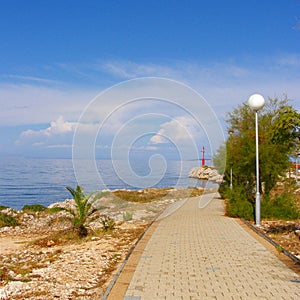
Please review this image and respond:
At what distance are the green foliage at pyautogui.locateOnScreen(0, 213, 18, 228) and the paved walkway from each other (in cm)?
1010

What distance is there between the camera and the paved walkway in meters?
6.41

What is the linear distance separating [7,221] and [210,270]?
14.9m

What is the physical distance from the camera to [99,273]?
8484mm

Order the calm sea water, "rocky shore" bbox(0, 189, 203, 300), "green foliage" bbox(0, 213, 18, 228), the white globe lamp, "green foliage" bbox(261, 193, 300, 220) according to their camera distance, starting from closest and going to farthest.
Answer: "rocky shore" bbox(0, 189, 203, 300)
the white globe lamp
"green foliage" bbox(261, 193, 300, 220)
"green foliage" bbox(0, 213, 18, 228)
the calm sea water

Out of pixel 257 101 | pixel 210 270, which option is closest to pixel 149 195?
pixel 257 101

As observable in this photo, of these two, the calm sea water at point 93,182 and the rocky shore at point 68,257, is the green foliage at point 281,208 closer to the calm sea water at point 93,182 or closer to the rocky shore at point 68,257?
the rocky shore at point 68,257

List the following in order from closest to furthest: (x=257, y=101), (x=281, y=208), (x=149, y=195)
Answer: (x=257, y=101), (x=281, y=208), (x=149, y=195)

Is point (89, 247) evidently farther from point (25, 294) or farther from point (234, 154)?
point (234, 154)

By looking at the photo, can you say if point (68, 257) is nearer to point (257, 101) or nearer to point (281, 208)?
point (257, 101)

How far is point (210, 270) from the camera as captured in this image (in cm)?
794

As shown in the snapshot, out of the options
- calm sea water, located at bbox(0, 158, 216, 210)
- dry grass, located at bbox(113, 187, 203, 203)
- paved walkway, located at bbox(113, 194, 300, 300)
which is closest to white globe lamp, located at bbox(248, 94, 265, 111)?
paved walkway, located at bbox(113, 194, 300, 300)

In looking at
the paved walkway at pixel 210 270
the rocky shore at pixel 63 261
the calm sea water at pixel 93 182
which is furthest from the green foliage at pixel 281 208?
the calm sea water at pixel 93 182

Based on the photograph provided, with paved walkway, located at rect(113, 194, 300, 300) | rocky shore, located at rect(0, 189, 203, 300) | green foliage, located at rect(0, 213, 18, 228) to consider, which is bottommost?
green foliage, located at rect(0, 213, 18, 228)

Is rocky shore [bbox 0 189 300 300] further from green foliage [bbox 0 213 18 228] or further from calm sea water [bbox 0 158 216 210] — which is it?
calm sea water [bbox 0 158 216 210]
